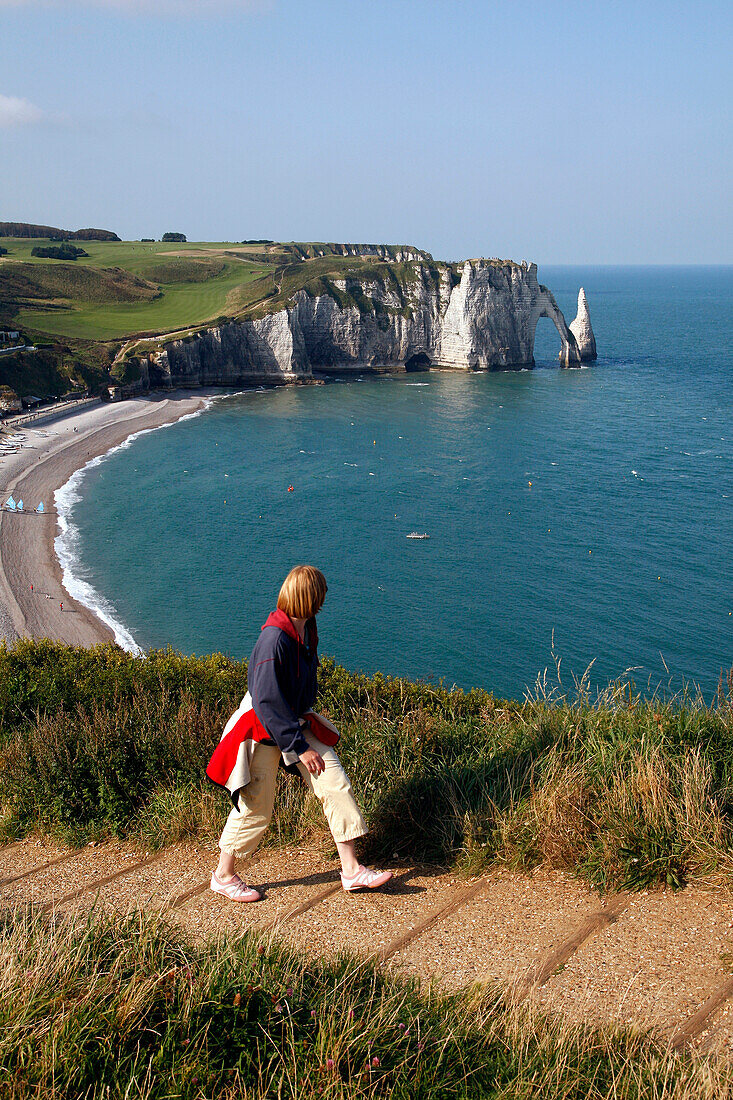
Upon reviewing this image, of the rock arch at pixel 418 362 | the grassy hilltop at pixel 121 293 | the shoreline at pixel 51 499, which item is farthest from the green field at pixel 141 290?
the rock arch at pixel 418 362

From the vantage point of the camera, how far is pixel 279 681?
4.55 metres

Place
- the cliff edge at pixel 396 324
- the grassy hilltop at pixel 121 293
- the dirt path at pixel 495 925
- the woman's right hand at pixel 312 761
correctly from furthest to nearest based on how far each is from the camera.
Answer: the cliff edge at pixel 396 324
the grassy hilltop at pixel 121 293
the woman's right hand at pixel 312 761
the dirt path at pixel 495 925

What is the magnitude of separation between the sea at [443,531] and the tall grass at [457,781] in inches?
201

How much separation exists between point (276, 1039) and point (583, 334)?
97.7 m

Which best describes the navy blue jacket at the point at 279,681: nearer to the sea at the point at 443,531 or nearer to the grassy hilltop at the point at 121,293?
the sea at the point at 443,531

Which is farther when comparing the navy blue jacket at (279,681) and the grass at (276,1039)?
the navy blue jacket at (279,681)

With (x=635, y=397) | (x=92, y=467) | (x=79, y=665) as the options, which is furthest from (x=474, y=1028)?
(x=635, y=397)

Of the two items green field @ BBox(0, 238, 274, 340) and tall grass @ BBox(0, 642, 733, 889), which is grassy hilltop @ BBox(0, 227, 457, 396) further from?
tall grass @ BBox(0, 642, 733, 889)

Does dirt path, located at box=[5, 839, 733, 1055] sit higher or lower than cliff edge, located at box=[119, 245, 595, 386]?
lower

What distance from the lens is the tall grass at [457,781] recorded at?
4668 millimetres

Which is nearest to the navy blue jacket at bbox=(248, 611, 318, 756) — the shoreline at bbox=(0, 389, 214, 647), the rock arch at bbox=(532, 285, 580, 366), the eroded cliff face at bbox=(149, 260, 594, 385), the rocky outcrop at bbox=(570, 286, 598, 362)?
the shoreline at bbox=(0, 389, 214, 647)

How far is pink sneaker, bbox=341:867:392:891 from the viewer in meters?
4.67

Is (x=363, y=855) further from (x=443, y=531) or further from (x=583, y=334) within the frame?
(x=583, y=334)

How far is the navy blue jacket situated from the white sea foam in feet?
58.8
